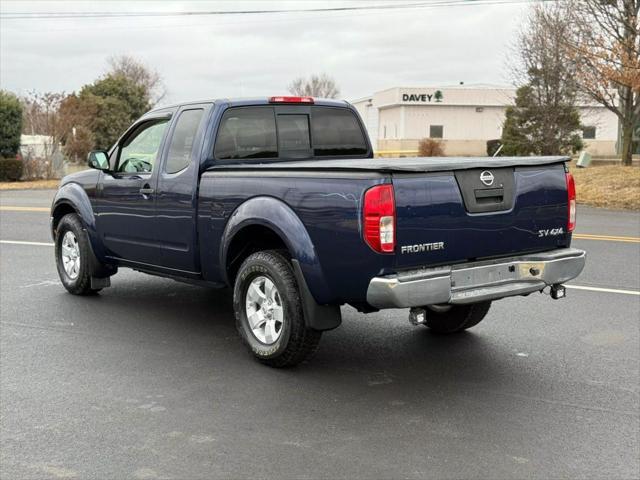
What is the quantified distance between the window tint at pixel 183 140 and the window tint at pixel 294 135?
2.49 feet

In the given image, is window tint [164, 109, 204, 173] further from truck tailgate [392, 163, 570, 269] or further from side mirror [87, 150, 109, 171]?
truck tailgate [392, 163, 570, 269]

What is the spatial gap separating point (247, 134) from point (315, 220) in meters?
1.82

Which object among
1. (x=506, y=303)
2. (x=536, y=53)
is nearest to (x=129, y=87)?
(x=536, y=53)

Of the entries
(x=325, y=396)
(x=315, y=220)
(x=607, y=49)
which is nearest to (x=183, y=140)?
(x=315, y=220)

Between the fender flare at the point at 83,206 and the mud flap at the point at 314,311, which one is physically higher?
the fender flare at the point at 83,206

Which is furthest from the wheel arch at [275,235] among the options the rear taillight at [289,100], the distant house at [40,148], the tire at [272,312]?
the distant house at [40,148]

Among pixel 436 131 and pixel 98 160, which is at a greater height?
pixel 436 131

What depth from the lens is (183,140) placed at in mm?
6883

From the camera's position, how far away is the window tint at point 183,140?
22.2 ft

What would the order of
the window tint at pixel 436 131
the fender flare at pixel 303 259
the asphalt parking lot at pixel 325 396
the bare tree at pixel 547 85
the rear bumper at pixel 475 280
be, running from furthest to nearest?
1. the window tint at pixel 436 131
2. the bare tree at pixel 547 85
3. the fender flare at pixel 303 259
4. the rear bumper at pixel 475 280
5. the asphalt parking lot at pixel 325 396

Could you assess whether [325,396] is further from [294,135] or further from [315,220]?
[294,135]

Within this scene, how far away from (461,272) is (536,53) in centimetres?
2665

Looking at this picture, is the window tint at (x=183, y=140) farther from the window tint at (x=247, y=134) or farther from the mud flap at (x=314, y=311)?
the mud flap at (x=314, y=311)

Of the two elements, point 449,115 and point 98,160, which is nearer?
point 98,160
